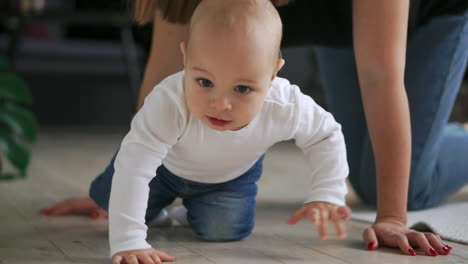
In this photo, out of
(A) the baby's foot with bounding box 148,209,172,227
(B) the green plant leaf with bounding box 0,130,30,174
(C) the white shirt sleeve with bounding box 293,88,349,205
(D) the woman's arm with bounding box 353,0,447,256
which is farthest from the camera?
(B) the green plant leaf with bounding box 0,130,30,174

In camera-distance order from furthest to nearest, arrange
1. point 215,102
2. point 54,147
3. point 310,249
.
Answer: point 54,147
point 310,249
point 215,102

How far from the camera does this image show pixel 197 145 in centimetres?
102

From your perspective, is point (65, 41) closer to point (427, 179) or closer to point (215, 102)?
point (427, 179)

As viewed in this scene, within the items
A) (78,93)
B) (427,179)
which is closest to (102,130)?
(78,93)

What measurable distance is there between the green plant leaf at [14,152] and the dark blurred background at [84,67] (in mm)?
1273

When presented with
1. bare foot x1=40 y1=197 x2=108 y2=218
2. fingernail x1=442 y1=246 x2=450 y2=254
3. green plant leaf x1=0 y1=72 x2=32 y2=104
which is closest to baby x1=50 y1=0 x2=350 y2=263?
fingernail x1=442 y1=246 x2=450 y2=254

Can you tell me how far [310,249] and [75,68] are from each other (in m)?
2.67

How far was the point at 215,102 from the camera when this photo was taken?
0.90 metres

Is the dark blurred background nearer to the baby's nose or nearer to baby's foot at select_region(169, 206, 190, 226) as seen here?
baby's foot at select_region(169, 206, 190, 226)

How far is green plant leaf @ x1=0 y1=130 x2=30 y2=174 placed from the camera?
1.88m

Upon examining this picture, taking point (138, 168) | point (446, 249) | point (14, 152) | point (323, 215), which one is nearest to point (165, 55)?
point (138, 168)

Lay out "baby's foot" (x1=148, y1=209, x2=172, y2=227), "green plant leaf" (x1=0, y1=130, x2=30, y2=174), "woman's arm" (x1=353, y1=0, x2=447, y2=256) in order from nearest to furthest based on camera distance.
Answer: "woman's arm" (x1=353, y1=0, x2=447, y2=256) → "baby's foot" (x1=148, y1=209, x2=172, y2=227) → "green plant leaf" (x1=0, y1=130, x2=30, y2=174)

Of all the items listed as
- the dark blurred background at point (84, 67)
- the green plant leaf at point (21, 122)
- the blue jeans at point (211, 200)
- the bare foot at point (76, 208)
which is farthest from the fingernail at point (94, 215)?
the dark blurred background at point (84, 67)

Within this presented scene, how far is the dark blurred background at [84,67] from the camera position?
3332mm
